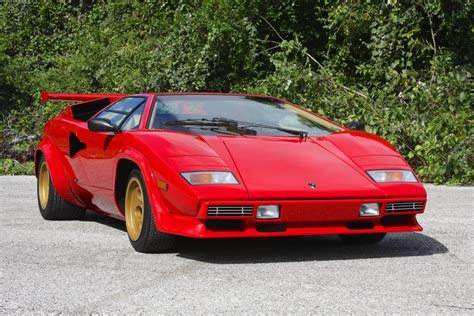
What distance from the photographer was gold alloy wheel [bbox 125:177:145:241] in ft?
20.7

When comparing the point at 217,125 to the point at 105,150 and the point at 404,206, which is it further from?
the point at 404,206

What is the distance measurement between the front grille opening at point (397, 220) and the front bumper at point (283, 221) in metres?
0.13

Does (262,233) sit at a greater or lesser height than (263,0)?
lesser

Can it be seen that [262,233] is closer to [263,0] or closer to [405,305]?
[405,305]

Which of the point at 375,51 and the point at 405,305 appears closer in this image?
the point at 405,305

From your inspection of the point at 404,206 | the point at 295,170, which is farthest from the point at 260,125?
the point at 404,206

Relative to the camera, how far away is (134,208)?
21.0 feet

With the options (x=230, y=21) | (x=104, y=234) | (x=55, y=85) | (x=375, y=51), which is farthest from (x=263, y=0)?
(x=104, y=234)

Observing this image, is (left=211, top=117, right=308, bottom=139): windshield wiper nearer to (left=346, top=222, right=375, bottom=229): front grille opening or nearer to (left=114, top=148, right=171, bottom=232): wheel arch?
(left=114, top=148, right=171, bottom=232): wheel arch

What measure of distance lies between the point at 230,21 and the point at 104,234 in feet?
35.1

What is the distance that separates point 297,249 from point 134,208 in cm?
120

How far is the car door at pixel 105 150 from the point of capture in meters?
6.75

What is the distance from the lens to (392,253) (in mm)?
6184

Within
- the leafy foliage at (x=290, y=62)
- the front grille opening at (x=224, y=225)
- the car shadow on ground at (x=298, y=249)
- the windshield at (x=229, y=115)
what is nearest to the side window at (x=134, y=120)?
the windshield at (x=229, y=115)
